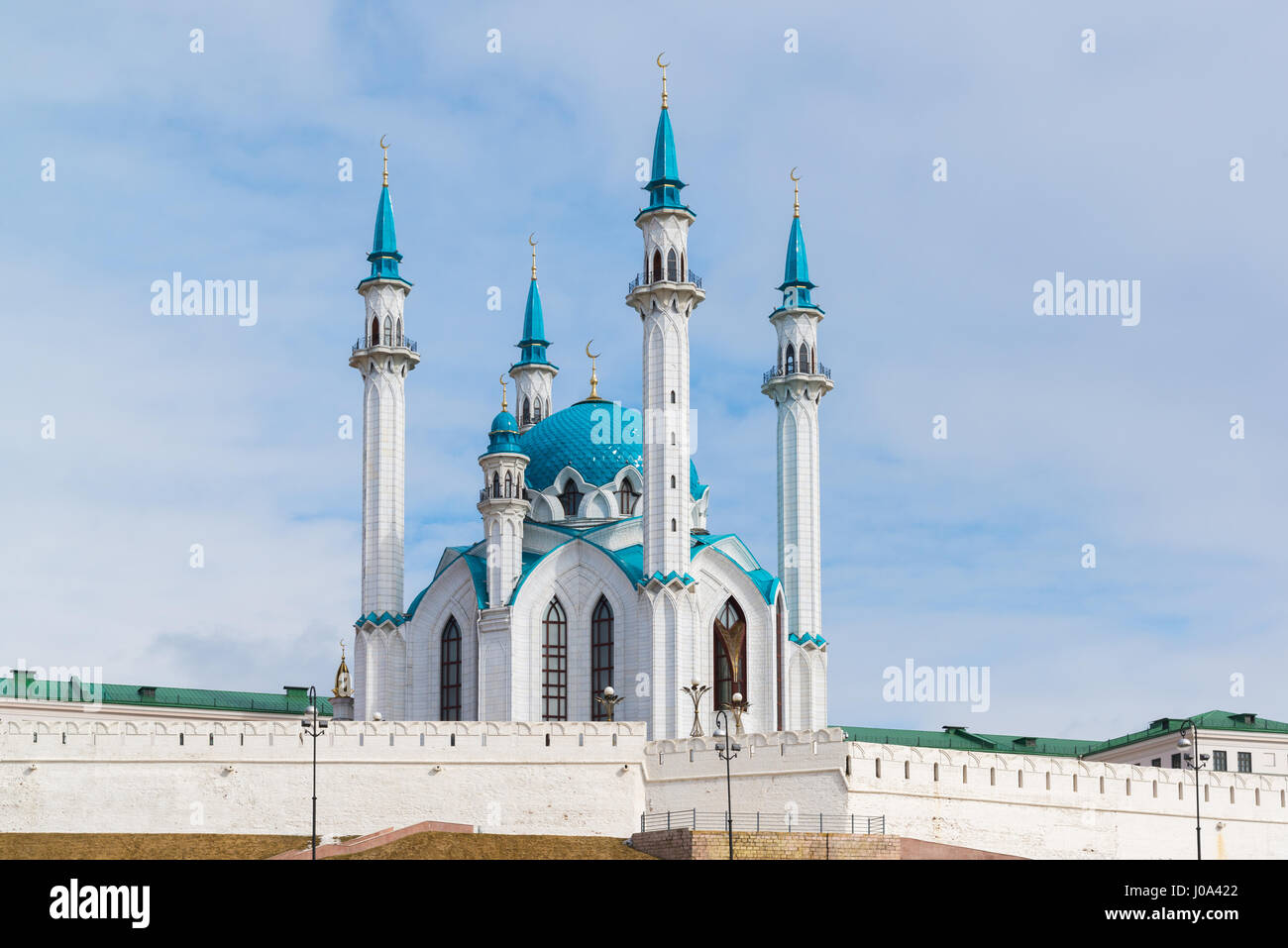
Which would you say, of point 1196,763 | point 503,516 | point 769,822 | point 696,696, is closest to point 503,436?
point 503,516

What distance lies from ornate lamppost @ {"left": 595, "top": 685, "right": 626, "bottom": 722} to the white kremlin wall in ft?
6.38

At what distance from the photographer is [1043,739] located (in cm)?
8856

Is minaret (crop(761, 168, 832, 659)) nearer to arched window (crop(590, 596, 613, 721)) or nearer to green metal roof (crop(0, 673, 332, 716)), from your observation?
arched window (crop(590, 596, 613, 721))

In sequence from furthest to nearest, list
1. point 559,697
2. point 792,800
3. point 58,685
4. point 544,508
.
Result: 1. point 58,685
2. point 544,508
3. point 559,697
4. point 792,800

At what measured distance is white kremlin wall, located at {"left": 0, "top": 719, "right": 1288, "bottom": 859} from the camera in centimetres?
5731

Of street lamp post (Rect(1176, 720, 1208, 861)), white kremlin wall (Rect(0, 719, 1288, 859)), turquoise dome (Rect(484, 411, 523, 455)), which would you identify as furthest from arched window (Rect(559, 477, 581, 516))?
street lamp post (Rect(1176, 720, 1208, 861))

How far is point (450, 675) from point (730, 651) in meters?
9.90

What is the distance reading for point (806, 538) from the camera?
7119 cm

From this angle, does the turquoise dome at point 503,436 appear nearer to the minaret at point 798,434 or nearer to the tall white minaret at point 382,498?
the tall white minaret at point 382,498

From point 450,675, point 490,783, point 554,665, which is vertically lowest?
point 490,783

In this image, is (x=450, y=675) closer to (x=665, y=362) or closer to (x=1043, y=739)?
(x=665, y=362)
